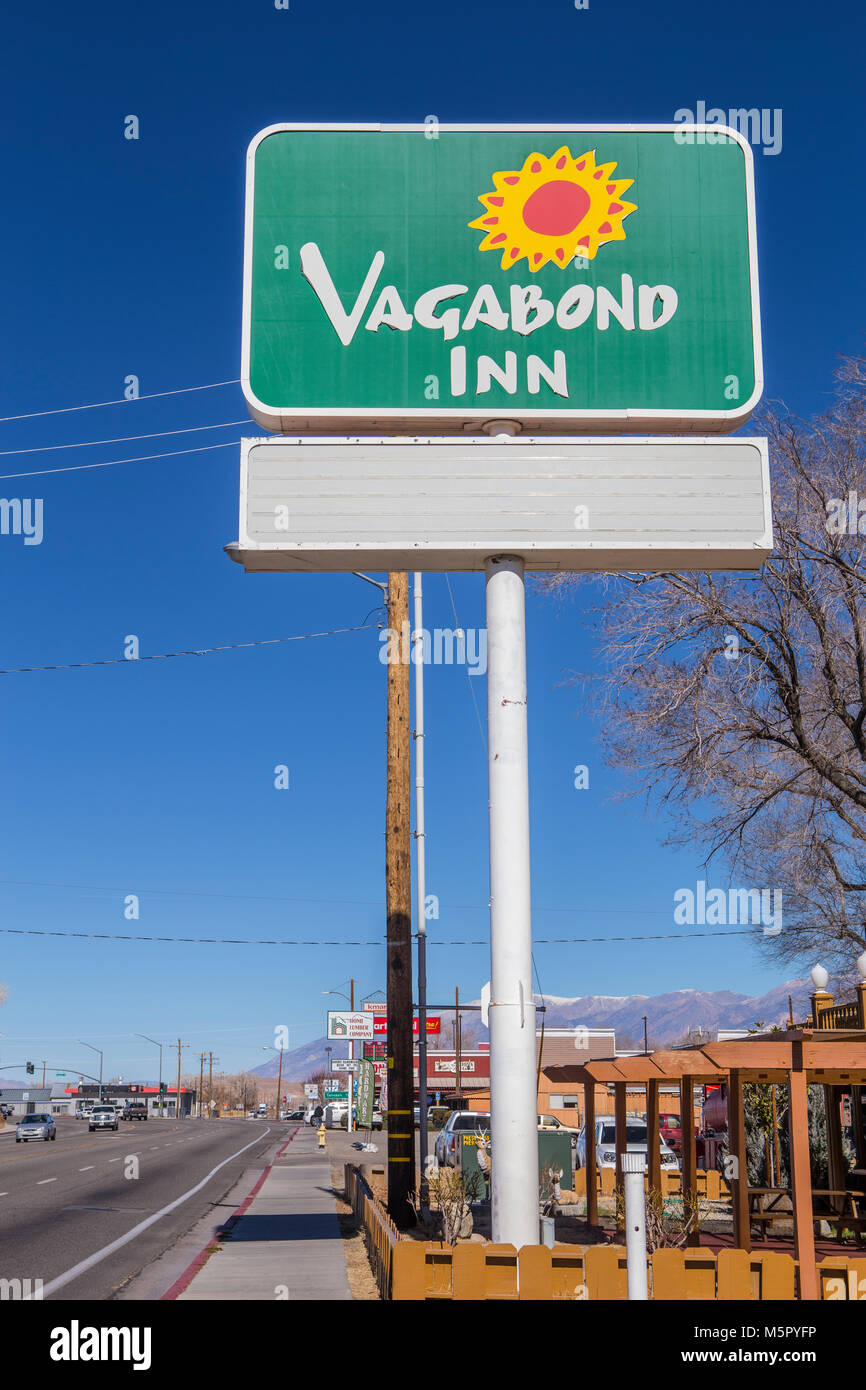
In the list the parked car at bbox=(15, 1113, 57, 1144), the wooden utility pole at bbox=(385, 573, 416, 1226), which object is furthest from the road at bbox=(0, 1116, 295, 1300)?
the parked car at bbox=(15, 1113, 57, 1144)

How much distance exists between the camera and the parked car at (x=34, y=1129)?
49688 millimetres

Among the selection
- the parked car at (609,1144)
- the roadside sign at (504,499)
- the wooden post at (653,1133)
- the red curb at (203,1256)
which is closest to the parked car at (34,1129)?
the parked car at (609,1144)

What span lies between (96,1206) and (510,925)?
15.1 m

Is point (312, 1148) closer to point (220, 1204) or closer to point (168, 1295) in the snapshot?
point (220, 1204)

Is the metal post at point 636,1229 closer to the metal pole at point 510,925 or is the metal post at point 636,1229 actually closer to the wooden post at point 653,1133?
the metal pole at point 510,925

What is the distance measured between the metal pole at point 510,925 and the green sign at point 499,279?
5.14 ft

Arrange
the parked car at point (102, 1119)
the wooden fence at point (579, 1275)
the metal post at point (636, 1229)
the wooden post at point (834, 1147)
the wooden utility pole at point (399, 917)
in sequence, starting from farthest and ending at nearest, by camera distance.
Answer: the parked car at point (102, 1119), the wooden post at point (834, 1147), the wooden utility pole at point (399, 917), the wooden fence at point (579, 1275), the metal post at point (636, 1229)

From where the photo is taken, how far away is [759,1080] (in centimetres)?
1788

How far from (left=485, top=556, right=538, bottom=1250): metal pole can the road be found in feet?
16.1

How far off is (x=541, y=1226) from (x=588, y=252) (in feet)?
25.0

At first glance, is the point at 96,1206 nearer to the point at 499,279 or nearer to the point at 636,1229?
the point at 499,279

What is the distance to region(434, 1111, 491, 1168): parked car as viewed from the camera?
2761 centimetres

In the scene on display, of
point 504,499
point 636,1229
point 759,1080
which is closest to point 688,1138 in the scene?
point 759,1080

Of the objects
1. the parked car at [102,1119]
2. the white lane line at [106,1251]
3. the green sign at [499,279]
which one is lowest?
the parked car at [102,1119]
